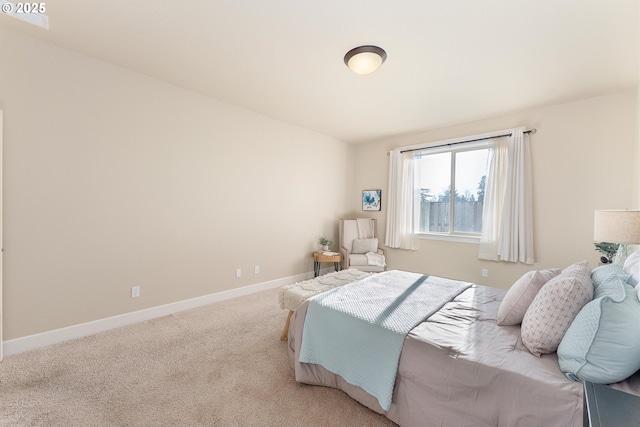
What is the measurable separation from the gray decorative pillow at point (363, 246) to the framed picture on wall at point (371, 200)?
0.72m

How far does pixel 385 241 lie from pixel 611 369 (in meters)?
4.00

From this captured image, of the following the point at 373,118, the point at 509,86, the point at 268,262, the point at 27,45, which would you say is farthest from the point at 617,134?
the point at 27,45

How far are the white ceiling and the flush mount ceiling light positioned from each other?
64mm

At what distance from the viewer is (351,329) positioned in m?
1.76

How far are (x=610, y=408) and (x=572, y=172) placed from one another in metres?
3.57

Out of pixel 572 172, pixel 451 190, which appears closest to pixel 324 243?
pixel 451 190

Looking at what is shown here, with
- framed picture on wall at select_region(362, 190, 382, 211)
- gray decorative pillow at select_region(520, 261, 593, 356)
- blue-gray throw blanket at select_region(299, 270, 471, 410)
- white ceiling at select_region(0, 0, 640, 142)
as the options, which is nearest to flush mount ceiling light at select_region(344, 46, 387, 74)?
white ceiling at select_region(0, 0, 640, 142)

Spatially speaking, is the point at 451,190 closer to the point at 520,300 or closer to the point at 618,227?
the point at 618,227

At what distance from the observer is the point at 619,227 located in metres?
2.04

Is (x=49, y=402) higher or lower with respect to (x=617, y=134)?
lower

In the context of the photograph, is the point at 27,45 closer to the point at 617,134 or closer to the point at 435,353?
the point at 435,353

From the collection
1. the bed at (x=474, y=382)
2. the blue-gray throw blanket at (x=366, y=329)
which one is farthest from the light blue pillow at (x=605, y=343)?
the blue-gray throw blanket at (x=366, y=329)

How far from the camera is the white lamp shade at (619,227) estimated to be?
6.48ft

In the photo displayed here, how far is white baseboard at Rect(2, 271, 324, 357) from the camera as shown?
7.61 ft
